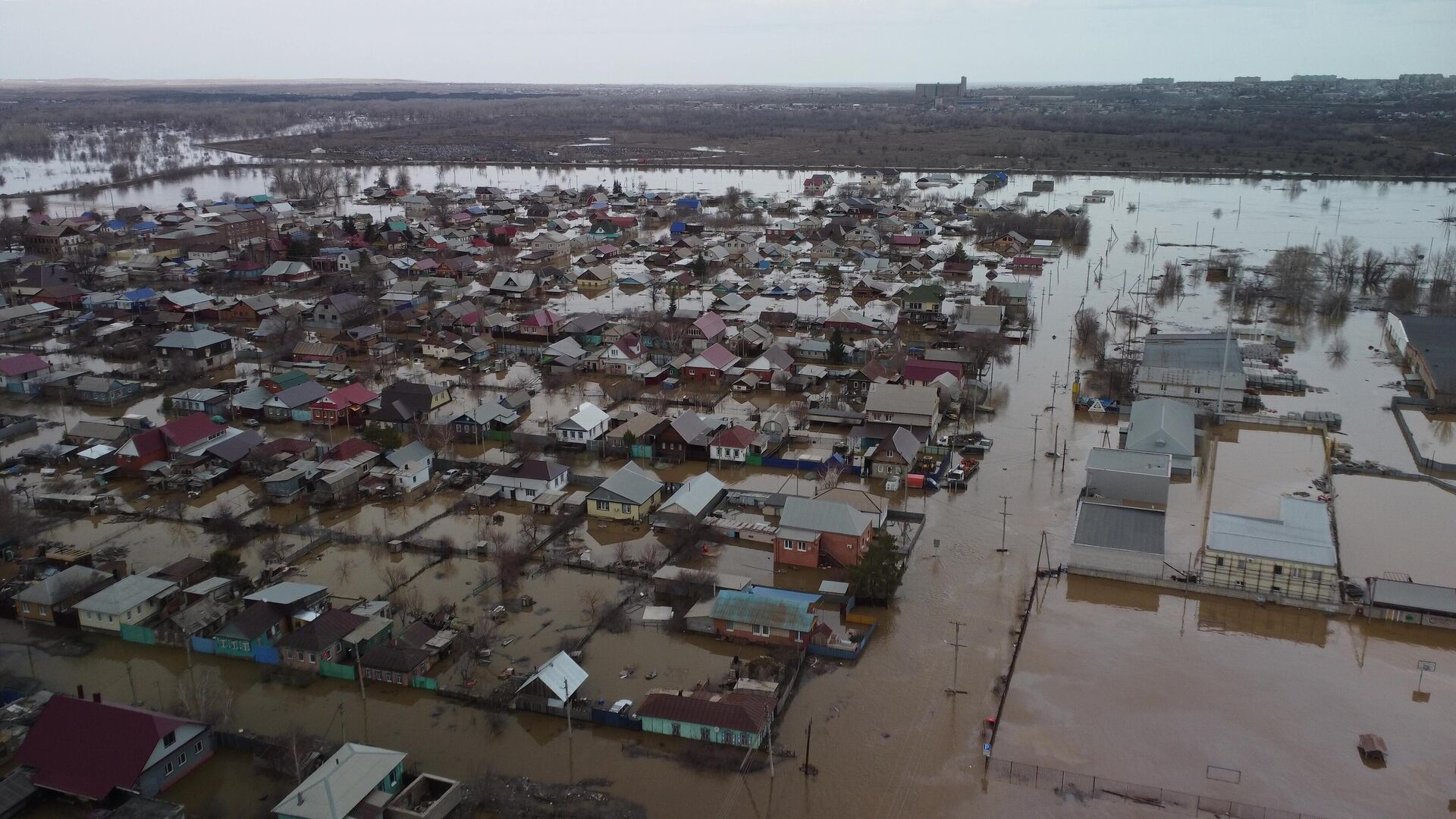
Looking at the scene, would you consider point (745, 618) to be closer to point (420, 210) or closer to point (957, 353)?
point (957, 353)

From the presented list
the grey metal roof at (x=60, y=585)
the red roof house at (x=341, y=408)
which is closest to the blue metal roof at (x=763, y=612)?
the grey metal roof at (x=60, y=585)

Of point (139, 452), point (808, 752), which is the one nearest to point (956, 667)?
point (808, 752)

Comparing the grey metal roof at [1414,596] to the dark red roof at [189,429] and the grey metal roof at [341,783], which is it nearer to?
the grey metal roof at [341,783]

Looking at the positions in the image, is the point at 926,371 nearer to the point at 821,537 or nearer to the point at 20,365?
the point at 821,537

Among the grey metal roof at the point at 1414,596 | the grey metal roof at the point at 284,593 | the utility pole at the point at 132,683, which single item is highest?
the grey metal roof at the point at 1414,596

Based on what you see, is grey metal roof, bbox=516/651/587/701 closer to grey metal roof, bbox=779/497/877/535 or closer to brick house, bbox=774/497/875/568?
brick house, bbox=774/497/875/568
